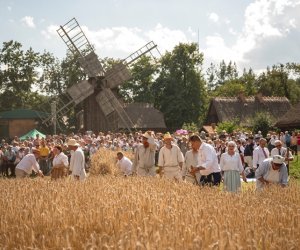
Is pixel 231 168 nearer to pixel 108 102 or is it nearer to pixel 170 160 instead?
pixel 170 160

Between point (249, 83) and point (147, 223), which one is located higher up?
point (249, 83)

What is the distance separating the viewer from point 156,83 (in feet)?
214

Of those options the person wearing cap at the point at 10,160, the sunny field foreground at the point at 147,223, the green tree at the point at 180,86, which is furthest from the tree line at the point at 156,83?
the sunny field foreground at the point at 147,223

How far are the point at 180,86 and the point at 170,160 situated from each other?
50.1m

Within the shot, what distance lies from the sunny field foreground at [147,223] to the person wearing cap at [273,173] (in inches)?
130

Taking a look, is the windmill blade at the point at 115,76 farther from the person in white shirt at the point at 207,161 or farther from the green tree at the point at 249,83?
the green tree at the point at 249,83

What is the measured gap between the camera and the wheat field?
443 cm

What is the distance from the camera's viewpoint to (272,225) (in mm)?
5891

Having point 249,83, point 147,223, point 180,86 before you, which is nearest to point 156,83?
point 180,86

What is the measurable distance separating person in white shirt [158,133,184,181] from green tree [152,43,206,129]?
1934 inches

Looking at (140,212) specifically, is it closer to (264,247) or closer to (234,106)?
(264,247)

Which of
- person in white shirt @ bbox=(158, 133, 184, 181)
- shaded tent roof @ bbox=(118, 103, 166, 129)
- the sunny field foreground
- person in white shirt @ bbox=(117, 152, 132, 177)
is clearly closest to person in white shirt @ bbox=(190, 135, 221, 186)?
person in white shirt @ bbox=(158, 133, 184, 181)

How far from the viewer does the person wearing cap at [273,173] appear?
38.6ft

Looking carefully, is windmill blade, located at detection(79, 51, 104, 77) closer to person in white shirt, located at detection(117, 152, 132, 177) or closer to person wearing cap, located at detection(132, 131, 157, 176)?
person in white shirt, located at detection(117, 152, 132, 177)
